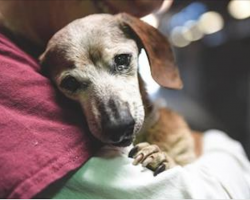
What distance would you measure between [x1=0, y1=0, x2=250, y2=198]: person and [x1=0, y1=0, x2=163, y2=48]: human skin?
4.1 inches

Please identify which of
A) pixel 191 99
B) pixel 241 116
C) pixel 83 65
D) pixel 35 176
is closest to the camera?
pixel 35 176

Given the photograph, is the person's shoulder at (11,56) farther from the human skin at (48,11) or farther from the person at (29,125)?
the human skin at (48,11)

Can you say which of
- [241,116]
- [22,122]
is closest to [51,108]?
[22,122]

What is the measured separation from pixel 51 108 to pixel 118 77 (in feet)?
0.71

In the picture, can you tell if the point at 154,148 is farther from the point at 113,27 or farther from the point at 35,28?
the point at 35,28

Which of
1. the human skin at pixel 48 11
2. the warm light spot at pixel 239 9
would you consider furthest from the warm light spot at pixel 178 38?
the human skin at pixel 48 11

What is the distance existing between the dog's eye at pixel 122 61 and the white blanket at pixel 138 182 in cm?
23

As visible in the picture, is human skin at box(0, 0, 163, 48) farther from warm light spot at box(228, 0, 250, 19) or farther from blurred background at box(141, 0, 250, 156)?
warm light spot at box(228, 0, 250, 19)

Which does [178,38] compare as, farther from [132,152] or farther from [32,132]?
[32,132]

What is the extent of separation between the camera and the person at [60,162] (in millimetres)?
731

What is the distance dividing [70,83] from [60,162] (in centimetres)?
30

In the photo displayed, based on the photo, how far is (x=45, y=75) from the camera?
1.03m

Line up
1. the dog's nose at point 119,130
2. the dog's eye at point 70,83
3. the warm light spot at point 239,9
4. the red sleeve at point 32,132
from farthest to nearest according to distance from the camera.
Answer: the warm light spot at point 239,9 < the dog's eye at point 70,83 < the dog's nose at point 119,130 < the red sleeve at point 32,132

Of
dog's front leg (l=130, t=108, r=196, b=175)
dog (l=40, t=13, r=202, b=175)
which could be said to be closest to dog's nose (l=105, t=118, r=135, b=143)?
dog (l=40, t=13, r=202, b=175)
